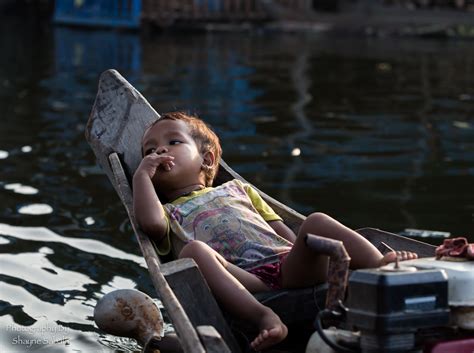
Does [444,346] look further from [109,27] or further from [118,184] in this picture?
[109,27]

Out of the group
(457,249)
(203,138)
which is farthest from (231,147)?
(457,249)

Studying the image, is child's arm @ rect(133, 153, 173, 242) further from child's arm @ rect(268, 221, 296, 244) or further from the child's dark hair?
child's arm @ rect(268, 221, 296, 244)

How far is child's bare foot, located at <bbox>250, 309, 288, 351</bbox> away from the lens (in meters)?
4.08

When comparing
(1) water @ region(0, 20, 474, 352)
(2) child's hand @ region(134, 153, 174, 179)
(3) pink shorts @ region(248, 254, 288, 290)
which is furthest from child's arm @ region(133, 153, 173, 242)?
(1) water @ region(0, 20, 474, 352)

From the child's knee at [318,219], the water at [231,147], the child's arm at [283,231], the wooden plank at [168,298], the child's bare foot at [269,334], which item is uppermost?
the child's knee at [318,219]

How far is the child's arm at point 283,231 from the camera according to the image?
5199 millimetres

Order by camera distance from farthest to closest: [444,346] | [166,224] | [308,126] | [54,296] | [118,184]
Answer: [308,126] → [54,296] → [118,184] → [166,224] → [444,346]

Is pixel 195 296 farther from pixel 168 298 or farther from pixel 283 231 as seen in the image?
pixel 283 231

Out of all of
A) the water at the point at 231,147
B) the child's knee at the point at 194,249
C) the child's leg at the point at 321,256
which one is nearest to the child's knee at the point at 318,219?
the child's leg at the point at 321,256

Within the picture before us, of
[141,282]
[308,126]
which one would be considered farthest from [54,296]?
[308,126]

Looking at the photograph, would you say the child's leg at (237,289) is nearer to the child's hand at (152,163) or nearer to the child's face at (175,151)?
the child's hand at (152,163)

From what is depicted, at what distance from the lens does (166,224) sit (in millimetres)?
4910

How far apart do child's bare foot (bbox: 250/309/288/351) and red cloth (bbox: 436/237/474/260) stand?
64cm

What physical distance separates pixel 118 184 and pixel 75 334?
0.79 meters
